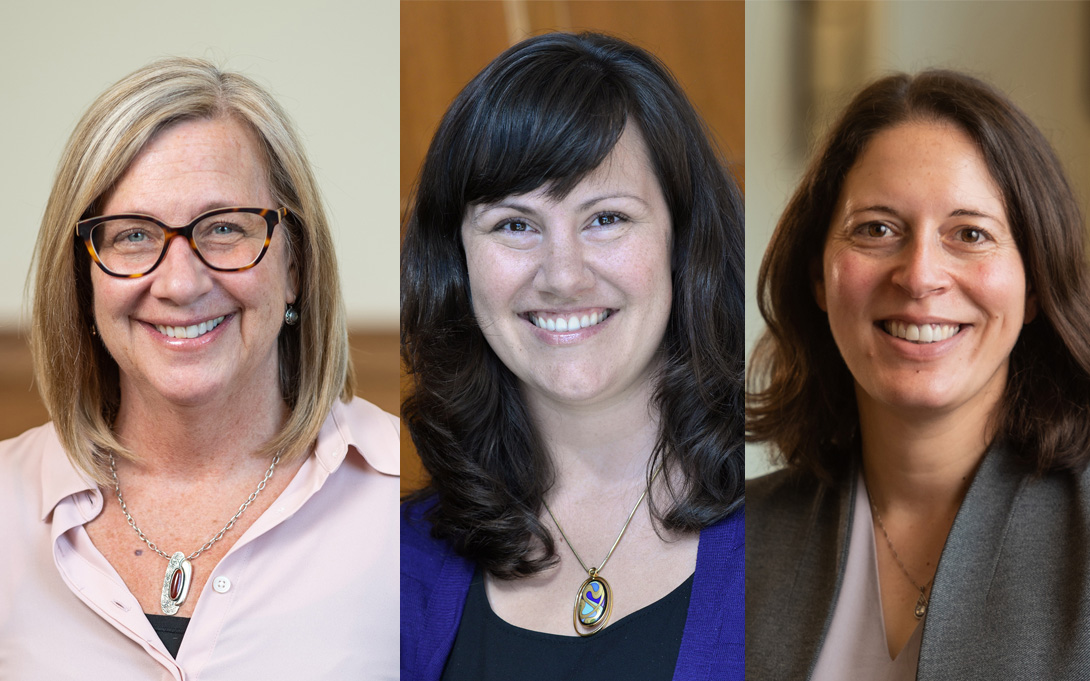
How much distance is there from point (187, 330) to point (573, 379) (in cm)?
78

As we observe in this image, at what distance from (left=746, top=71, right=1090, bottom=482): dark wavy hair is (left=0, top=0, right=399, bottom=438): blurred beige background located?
0.84m

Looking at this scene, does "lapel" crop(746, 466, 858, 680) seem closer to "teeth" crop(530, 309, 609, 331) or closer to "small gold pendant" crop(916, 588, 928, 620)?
"small gold pendant" crop(916, 588, 928, 620)

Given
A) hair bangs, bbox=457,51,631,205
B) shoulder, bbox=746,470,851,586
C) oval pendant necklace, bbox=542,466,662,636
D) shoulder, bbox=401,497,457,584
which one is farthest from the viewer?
shoulder, bbox=746,470,851,586

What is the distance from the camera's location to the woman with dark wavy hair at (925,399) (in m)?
2.05

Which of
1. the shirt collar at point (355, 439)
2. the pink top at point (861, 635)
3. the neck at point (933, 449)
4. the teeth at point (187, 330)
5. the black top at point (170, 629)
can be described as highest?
the teeth at point (187, 330)

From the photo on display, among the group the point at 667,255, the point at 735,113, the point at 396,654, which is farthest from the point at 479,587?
the point at 735,113

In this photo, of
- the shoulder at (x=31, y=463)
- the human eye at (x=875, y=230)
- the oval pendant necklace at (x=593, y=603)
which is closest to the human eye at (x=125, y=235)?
the shoulder at (x=31, y=463)

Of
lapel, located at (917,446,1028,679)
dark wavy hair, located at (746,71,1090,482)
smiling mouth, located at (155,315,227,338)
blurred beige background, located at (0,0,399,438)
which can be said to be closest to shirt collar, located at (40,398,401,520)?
blurred beige background, located at (0,0,399,438)

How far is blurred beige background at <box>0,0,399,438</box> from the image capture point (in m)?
2.01

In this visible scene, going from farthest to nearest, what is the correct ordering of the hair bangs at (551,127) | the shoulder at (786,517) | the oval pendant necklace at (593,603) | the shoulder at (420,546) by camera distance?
the shoulder at (786,517) < the shoulder at (420,546) < the oval pendant necklace at (593,603) < the hair bangs at (551,127)

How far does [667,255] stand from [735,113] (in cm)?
35

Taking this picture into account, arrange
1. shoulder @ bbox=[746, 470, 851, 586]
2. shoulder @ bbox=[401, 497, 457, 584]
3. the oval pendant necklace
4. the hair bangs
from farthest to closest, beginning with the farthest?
shoulder @ bbox=[746, 470, 851, 586] → shoulder @ bbox=[401, 497, 457, 584] → the oval pendant necklace → the hair bangs

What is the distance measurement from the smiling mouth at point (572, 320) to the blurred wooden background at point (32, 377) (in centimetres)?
35

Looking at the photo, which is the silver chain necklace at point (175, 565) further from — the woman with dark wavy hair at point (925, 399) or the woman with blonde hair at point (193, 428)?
the woman with dark wavy hair at point (925, 399)
